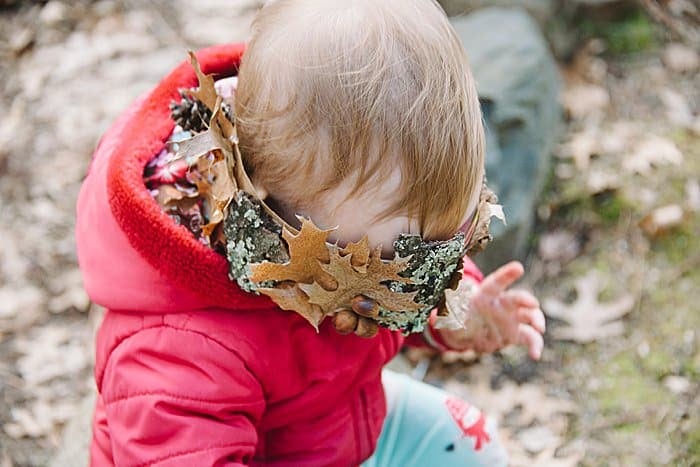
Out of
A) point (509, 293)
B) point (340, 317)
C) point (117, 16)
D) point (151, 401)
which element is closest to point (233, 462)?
point (151, 401)

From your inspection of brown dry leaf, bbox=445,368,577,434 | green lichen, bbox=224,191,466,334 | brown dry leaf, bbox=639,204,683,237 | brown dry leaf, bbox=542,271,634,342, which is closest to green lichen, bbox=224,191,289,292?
green lichen, bbox=224,191,466,334

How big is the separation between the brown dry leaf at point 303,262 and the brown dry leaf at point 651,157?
2438 millimetres

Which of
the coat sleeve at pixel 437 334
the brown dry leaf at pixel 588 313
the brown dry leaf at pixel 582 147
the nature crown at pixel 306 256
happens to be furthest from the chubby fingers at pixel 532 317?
the brown dry leaf at pixel 582 147

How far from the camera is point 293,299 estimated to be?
1554mm

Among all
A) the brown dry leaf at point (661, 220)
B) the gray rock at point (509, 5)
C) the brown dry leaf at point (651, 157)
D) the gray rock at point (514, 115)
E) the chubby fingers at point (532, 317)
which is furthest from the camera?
the gray rock at point (509, 5)

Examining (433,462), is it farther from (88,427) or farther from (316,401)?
(88,427)

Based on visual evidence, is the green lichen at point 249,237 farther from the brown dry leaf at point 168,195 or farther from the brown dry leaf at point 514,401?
the brown dry leaf at point 514,401

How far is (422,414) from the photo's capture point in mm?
2322

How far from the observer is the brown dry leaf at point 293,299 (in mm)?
1549

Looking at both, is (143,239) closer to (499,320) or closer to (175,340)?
(175,340)

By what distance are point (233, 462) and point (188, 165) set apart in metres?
0.58

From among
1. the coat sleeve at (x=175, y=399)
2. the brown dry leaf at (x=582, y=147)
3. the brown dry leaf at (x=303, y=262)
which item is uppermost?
the brown dry leaf at (x=303, y=262)

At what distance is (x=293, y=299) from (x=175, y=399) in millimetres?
296

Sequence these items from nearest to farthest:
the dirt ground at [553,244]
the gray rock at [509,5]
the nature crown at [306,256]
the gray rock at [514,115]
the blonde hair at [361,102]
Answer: the blonde hair at [361,102]
the nature crown at [306,256]
the dirt ground at [553,244]
the gray rock at [514,115]
the gray rock at [509,5]
